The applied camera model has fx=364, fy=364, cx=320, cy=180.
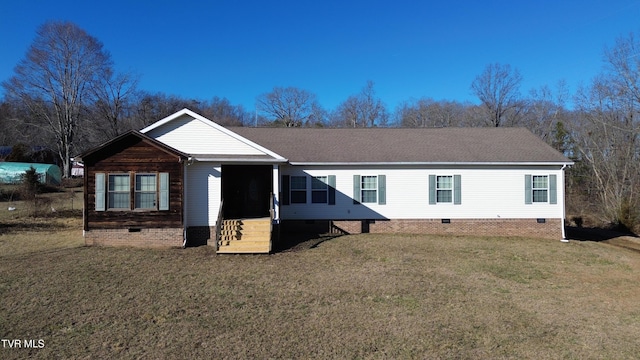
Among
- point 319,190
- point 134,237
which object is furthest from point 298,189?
point 134,237

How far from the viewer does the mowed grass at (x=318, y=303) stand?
5.23 metres

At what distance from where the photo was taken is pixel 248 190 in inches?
611

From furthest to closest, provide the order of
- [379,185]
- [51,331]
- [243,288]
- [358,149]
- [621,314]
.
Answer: [358,149] → [379,185] → [243,288] → [621,314] → [51,331]

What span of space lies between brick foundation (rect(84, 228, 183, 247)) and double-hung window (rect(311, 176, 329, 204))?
568cm

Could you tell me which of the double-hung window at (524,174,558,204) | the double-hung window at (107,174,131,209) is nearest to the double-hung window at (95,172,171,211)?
the double-hung window at (107,174,131,209)

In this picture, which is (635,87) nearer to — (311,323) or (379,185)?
(379,185)

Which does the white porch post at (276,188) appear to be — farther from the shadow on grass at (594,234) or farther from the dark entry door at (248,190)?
the shadow on grass at (594,234)

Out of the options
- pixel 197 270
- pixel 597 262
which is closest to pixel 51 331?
pixel 197 270

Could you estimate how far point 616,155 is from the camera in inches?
976

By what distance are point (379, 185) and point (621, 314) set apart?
969 centimetres

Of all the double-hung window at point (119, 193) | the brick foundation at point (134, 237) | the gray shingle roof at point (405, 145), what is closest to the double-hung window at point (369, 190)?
the gray shingle roof at point (405, 145)

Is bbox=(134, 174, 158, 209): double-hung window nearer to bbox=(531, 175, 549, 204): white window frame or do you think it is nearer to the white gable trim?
the white gable trim

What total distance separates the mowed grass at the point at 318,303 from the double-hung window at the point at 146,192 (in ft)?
4.96

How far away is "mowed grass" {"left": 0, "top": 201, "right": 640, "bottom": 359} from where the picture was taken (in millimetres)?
5227
